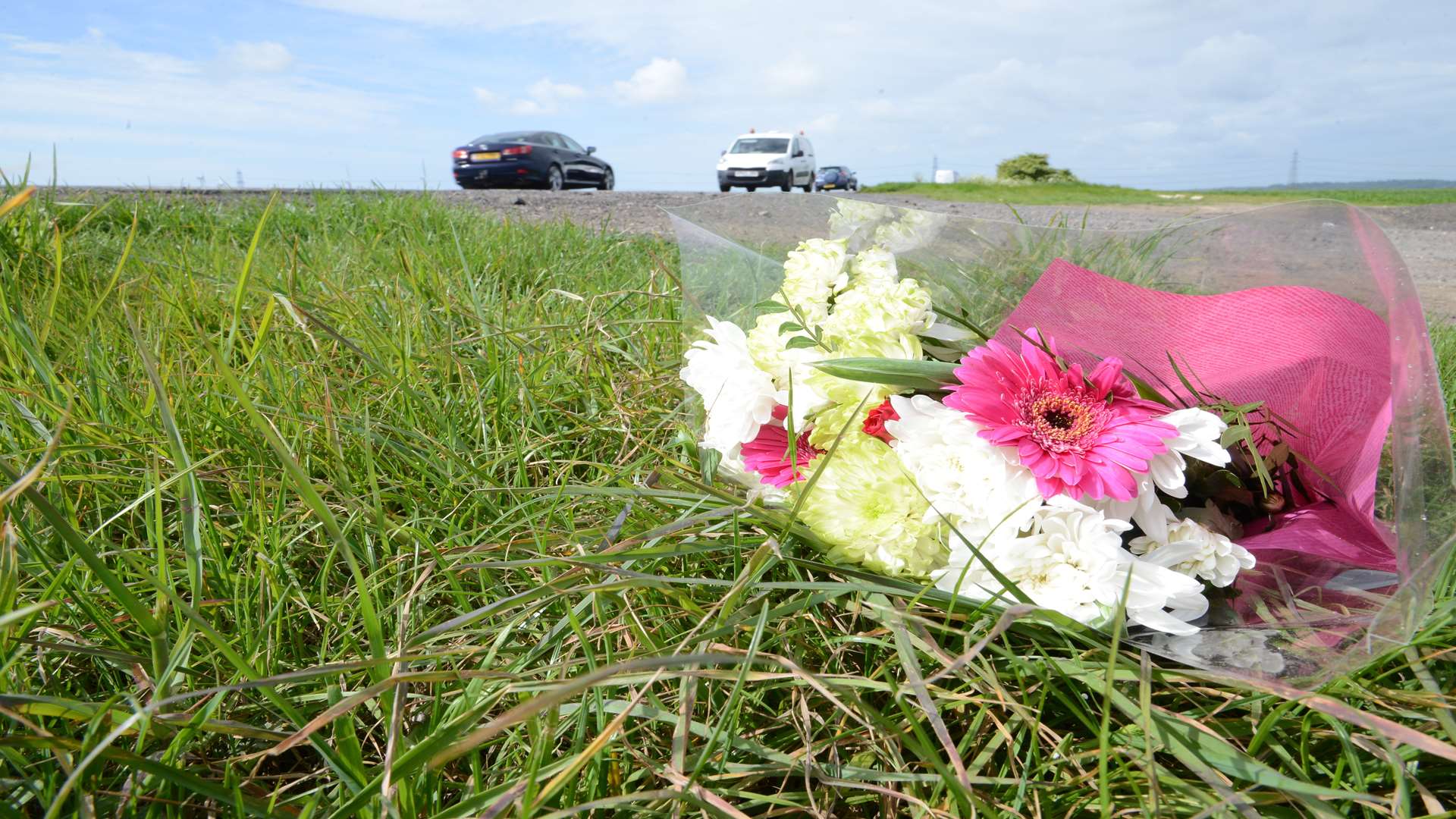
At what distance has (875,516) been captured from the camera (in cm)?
119

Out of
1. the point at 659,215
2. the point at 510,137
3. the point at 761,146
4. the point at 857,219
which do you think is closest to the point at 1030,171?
the point at 761,146

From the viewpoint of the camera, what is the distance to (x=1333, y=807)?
3.11 feet

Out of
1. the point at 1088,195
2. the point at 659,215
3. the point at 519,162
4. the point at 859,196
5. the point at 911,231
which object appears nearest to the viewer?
the point at 911,231

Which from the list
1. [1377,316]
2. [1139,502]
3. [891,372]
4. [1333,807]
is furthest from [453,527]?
Result: [1377,316]

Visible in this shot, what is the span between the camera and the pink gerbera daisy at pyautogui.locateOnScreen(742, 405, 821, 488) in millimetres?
1370

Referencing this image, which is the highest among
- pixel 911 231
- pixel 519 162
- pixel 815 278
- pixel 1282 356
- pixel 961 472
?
pixel 519 162

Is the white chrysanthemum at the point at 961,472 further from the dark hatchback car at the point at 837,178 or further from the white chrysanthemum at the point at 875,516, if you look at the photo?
the dark hatchback car at the point at 837,178

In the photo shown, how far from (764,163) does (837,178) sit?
845 centimetres

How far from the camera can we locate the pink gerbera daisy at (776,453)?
137cm

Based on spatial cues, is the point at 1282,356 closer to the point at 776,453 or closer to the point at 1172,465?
the point at 1172,465

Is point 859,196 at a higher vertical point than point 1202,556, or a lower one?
higher

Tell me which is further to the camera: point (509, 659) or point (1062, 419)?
point (509, 659)

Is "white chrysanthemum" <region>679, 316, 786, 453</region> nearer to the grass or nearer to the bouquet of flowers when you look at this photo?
the bouquet of flowers

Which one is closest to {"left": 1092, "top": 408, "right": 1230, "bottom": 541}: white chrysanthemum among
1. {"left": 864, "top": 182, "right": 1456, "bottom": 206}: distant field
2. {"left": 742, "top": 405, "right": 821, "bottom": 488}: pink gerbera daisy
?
{"left": 742, "top": 405, "right": 821, "bottom": 488}: pink gerbera daisy
